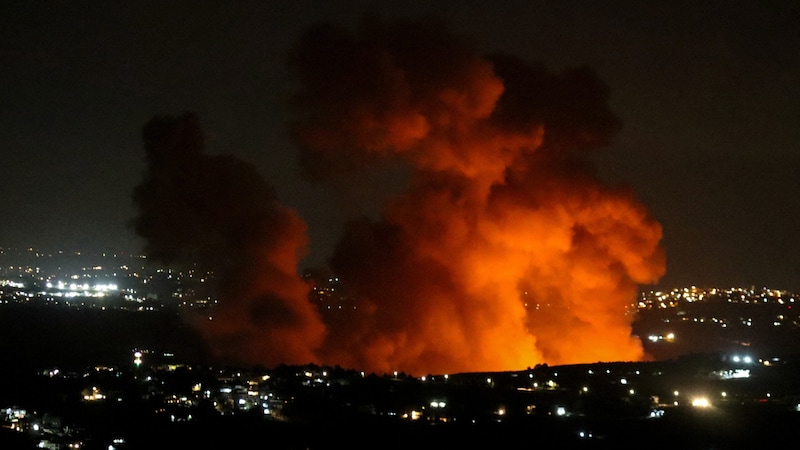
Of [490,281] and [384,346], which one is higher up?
[490,281]

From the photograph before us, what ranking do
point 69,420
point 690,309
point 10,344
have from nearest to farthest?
1. point 69,420
2. point 10,344
3. point 690,309

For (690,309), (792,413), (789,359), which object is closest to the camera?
(792,413)

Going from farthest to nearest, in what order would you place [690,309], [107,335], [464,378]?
[690,309] < [107,335] < [464,378]

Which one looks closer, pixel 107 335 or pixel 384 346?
pixel 384 346

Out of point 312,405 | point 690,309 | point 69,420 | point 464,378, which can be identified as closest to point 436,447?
point 312,405

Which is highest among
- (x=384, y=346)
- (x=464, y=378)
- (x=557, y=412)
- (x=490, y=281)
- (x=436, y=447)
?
(x=490, y=281)

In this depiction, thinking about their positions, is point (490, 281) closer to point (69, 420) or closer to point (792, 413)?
point (792, 413)

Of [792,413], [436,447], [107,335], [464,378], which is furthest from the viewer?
[107,335]

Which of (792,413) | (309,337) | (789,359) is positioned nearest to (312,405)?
(309,337)

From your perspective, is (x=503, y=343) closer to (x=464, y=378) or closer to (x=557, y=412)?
(x=464, y=378)

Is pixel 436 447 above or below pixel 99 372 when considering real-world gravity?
below
